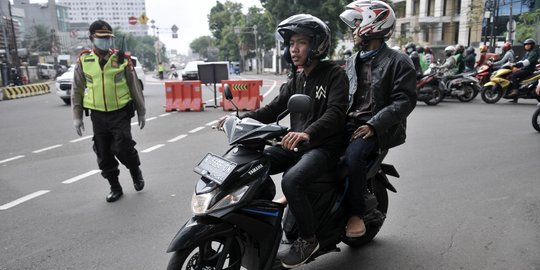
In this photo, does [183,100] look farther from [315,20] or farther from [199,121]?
[315,20]

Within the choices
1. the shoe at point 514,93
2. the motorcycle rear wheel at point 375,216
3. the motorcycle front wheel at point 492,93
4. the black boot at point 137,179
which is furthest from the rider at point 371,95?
the motorcycle front wheel at point 492,93

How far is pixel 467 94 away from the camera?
43.4 feet

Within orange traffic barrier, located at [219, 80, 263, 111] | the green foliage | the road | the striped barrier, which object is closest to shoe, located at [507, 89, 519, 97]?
the road

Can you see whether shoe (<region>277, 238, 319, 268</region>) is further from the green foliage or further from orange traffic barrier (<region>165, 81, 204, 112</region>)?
the green foliage

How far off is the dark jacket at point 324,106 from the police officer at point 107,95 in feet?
7.40

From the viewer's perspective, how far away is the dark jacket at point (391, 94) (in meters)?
2.95

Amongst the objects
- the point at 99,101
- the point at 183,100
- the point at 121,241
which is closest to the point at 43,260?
the point at 121,241

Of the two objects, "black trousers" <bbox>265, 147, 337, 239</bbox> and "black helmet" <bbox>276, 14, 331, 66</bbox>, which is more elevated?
"black helmet" <bbox>276, 14, 331, 66</bbox>

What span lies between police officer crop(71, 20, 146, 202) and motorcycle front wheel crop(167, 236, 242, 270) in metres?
2.61

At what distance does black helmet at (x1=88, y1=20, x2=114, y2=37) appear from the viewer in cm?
461

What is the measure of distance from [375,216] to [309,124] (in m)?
1.00

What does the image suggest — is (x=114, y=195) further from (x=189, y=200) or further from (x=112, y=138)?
(x=189, y=200)

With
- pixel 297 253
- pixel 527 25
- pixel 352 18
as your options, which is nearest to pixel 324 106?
pixel 352 18

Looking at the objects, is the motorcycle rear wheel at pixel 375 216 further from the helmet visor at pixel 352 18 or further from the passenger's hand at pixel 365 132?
the helmet visor at pixel 352 18
